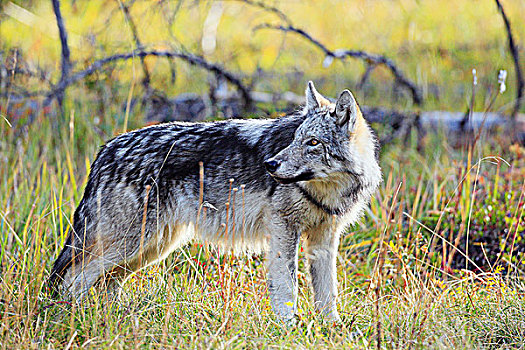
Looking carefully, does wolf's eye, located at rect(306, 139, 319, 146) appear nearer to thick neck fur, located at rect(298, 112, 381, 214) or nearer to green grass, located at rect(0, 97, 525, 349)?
thick neck fur, located at rect(298, 112, 381, 214)

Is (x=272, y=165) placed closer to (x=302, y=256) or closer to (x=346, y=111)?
(x=346, y=111)

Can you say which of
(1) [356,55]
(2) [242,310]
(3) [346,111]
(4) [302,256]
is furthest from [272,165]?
(1) [356,55]

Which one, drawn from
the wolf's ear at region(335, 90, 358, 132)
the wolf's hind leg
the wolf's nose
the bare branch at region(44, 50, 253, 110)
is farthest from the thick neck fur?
the bare branch at region(44, 50, 253, 110)

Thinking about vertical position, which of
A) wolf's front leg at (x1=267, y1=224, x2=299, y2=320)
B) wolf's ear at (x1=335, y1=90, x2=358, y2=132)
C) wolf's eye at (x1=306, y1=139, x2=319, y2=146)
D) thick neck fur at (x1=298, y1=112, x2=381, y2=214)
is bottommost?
wolf's front leg at (x1=267, y1=224, x2=299, y2=320)

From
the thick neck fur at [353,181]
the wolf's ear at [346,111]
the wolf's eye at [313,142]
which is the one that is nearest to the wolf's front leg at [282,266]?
the thick neck fur at [353,181]

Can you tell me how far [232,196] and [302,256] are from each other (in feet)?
2.77

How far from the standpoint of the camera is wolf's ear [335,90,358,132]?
12.6 feet

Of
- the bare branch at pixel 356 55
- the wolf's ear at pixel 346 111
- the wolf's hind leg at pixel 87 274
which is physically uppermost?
the bare branch at pixel 356 55

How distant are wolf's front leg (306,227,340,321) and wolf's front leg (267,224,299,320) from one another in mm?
204

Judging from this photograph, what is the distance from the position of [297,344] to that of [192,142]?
1722mm

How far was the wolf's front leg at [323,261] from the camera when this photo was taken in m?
4.34

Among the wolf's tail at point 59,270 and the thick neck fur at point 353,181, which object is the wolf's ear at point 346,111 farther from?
the wolf's tail at point 59,270

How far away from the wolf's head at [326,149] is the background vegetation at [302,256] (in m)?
0.46

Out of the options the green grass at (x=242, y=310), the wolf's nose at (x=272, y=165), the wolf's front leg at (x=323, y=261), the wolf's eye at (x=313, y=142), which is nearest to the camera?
the green grass at (x=242, y=310)
